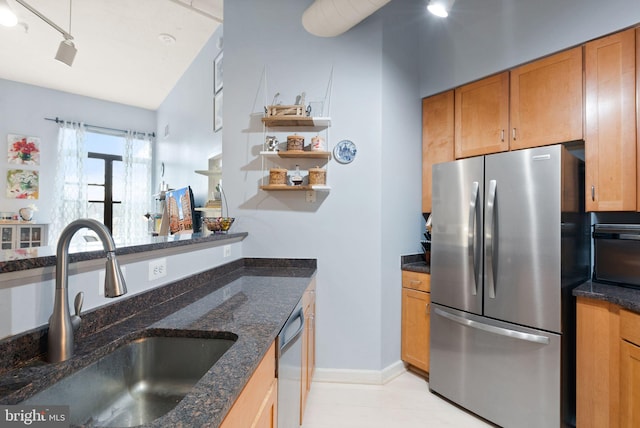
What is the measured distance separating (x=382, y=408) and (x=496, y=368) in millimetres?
774

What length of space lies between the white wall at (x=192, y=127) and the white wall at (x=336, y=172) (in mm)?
1098

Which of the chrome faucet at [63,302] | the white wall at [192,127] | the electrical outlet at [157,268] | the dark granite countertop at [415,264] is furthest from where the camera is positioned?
the white wall at [192,127]

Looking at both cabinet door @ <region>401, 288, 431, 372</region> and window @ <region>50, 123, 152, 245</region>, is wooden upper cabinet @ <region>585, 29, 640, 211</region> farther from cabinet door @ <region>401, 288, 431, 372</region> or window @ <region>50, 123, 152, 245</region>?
window @ <region>50, 123, 152, 245</region>

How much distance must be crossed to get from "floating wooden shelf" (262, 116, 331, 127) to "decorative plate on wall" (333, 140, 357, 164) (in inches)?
8.1

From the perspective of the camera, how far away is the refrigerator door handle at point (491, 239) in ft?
6.27

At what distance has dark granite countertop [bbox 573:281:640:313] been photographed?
149cm

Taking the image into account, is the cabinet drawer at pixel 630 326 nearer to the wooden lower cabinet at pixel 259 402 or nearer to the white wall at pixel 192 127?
the wooden lower cabinet at pixel 259 402

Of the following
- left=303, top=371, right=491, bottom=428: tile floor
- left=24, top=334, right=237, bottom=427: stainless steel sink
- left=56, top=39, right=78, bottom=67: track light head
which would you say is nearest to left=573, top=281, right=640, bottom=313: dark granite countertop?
left=303, top=371, right=491, bottom=428: tile floor

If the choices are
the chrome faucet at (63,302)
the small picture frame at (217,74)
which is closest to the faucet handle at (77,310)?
the chrome faucet at (63,302)

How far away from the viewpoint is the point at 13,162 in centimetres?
464

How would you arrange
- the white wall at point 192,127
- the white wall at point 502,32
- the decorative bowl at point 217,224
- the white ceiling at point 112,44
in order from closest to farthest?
1. the white wall at point 502,32
2. the decorative bowl at point 217,224
3. the white ceiling at point 112,44
4. the white wall at point 192,127

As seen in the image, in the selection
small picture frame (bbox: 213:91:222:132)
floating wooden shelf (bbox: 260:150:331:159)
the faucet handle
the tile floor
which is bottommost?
the tile floor

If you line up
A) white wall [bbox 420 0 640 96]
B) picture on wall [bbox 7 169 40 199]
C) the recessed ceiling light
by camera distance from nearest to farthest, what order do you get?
white wall [bbox 420 0 640 96]
the recessed ceiling light
picture on wall [bbox 7 169 40 199]

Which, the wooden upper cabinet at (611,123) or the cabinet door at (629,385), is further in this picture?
the wooden upper cabinet at (611,123)
